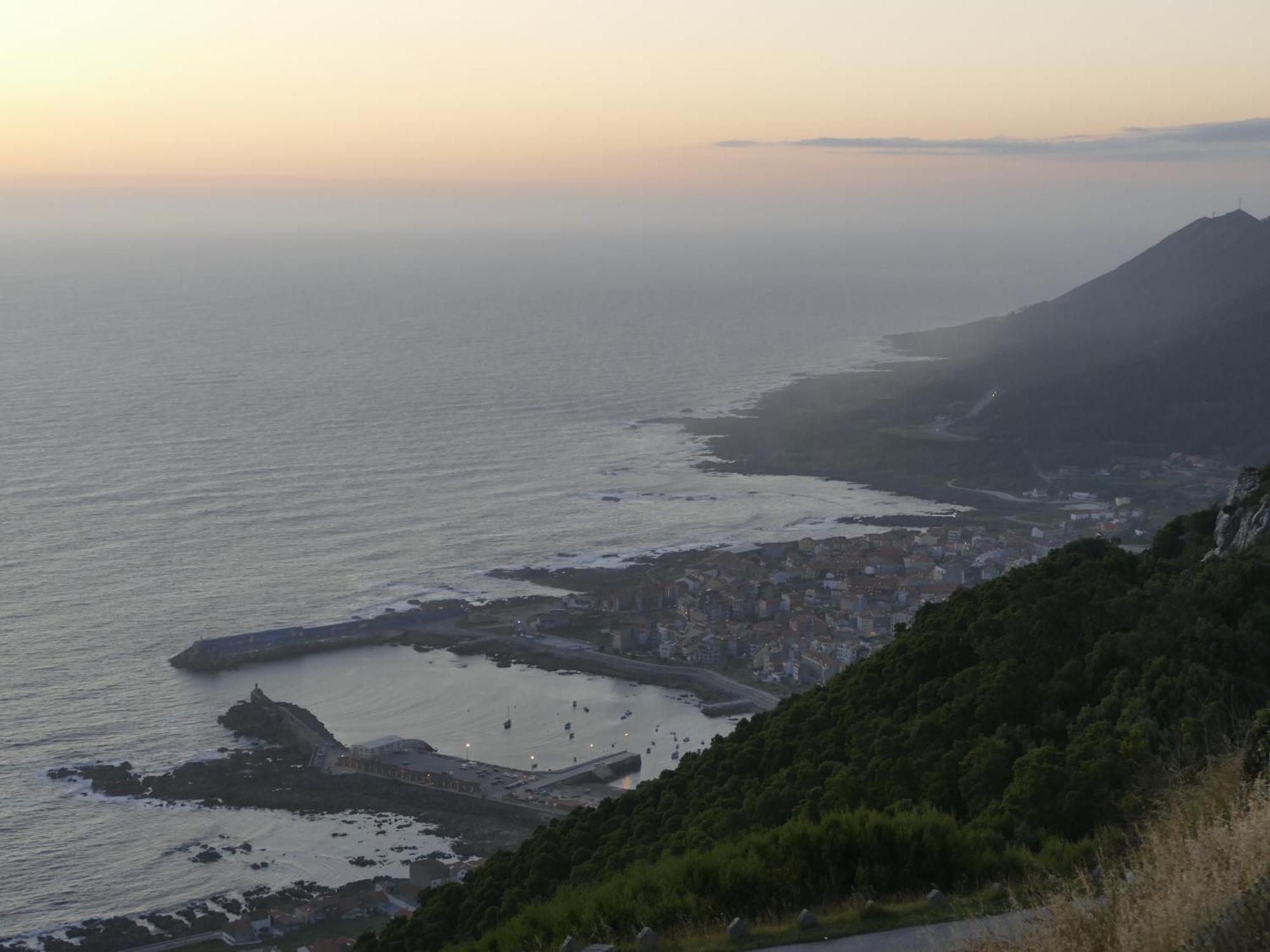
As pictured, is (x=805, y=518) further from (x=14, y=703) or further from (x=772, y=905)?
(x=772, y=905)

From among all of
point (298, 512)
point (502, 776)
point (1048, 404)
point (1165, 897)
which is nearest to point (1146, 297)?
point (1048, 404)

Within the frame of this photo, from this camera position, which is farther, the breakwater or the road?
the breakwater

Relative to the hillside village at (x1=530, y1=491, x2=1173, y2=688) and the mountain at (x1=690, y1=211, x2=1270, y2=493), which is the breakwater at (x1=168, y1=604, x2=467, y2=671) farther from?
the mountain at (x1=690, y1=211, x2=1270, y2=493)

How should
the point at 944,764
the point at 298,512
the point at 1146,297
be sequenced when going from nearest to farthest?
1. the point at 944,764
2. the point at 298,512
3. the point at 1146,297

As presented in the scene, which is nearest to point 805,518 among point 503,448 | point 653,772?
point 503,448

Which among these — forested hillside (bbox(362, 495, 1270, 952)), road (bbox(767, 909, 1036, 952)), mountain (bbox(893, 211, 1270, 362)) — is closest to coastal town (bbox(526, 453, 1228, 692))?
forested hillside (bbox(362, 495, 1270, 952))

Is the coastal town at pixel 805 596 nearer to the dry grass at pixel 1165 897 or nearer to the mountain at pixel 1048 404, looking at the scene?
the mountain at pixel 1048 404

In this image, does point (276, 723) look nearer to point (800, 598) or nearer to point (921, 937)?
point (800, 598)

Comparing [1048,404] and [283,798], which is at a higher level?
[1048,404]
